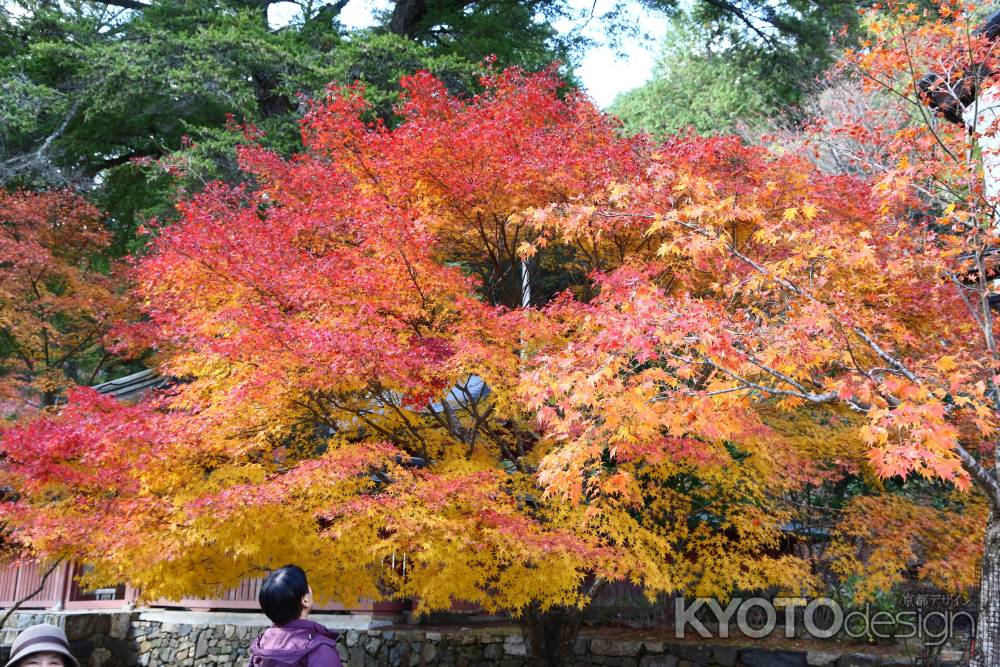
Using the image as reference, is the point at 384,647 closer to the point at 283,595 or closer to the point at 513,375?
the point at 513,375

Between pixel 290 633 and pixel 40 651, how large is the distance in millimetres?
1205

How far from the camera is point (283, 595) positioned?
353 cm

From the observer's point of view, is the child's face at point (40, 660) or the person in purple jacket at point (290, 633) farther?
the person in purple jacket at point (290, 633)

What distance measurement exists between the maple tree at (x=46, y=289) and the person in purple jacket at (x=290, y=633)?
541 inches

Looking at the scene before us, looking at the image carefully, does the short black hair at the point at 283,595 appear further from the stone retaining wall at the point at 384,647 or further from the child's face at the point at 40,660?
the stone retaining wall at the point at 384,647

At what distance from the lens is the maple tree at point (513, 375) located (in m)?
6.69

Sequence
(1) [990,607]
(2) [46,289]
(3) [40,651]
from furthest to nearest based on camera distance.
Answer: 1. (2) [46,289]
2. (1) [990,607]
3. (3) [40,651]

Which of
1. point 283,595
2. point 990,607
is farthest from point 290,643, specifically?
point 990,607

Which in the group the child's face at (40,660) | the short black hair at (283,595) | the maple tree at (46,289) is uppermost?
the maple tree at (46,289)

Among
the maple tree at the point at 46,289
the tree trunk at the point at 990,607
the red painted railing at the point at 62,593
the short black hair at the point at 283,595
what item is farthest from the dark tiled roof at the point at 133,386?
the tree trunk at the point at 990,607

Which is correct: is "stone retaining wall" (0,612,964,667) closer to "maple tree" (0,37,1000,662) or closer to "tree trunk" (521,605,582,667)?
"tree trunk" (521,605,582,667)

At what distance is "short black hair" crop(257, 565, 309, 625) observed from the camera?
3529 millimetres

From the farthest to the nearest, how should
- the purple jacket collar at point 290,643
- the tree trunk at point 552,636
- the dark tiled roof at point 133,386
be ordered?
the dark tiled roof at point 133,386 → the tree trunk at point 552,636 → the purple jacket collar at point 290,643

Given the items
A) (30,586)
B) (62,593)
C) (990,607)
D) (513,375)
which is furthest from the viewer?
(30,586)
